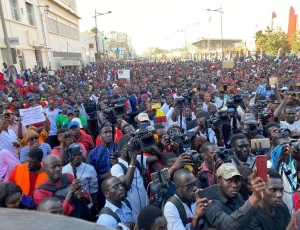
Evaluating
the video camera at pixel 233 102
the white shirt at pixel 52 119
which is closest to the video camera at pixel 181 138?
the video camera at pixel 233 102

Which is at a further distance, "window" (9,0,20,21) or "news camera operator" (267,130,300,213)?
"window" (9,0,20,21)

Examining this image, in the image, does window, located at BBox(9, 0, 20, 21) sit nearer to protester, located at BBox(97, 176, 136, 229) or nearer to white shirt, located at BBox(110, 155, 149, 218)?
white shirt, located at BBox(110, 155, 149, 218)

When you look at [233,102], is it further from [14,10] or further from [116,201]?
[14,10]

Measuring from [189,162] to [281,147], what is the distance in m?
0.87

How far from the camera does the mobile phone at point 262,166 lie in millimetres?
1926

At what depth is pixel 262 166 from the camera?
194 cm

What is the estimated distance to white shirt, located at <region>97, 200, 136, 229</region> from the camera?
2.67 metres

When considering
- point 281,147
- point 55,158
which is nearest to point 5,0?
point 55,158

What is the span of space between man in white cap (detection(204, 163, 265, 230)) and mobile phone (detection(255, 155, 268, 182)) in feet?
0.08

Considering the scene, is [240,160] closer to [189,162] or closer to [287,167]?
[287,167]

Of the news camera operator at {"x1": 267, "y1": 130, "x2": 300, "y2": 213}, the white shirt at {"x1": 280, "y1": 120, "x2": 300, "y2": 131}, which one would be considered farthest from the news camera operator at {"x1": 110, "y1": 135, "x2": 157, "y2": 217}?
the white shirt at {"x1": 280, "y1": 120, "x2": 300, "y2": 131}

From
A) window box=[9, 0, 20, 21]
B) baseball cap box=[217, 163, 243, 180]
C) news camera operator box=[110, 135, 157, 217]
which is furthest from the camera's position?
window box=[9, 0, 20, 21]

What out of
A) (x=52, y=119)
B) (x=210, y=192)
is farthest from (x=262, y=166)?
(x=52, y=119)

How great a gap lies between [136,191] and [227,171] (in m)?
1.27
